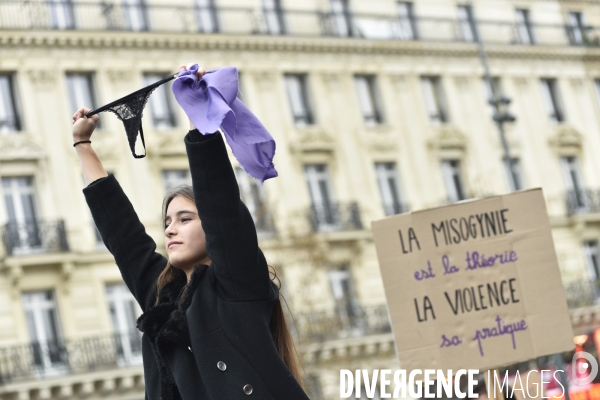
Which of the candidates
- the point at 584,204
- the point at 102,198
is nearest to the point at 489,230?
the point at 102,198

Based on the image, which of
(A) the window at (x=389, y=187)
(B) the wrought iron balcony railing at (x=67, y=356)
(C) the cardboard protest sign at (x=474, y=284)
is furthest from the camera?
(A) the window at (x=389, y=187)

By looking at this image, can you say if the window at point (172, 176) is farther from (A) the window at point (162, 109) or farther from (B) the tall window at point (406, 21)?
(B) the tall window at point (406, 21)

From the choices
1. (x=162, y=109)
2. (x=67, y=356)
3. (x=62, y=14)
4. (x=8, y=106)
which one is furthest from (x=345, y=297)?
(x=62, y=14)

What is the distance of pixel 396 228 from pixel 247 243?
352 cm

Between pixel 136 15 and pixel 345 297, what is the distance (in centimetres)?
1007

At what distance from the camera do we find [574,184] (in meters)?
42.3

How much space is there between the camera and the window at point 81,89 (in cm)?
3247

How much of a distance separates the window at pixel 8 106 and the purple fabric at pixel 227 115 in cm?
2765

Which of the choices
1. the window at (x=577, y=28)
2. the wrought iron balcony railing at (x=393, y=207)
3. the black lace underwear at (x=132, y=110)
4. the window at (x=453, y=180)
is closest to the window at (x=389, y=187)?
the wrought iron balcony railing at (x=393, y=207)

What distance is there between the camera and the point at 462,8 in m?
42.5

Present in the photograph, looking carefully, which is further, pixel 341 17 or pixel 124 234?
pixel 341 17

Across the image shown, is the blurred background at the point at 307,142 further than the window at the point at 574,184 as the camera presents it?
No

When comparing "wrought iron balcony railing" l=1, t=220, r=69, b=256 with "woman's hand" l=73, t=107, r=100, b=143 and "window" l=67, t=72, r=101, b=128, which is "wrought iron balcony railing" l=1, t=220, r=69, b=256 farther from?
"woman's hand" l=73, t=107, r=100, b=143

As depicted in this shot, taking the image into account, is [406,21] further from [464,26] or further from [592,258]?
[592,258]
